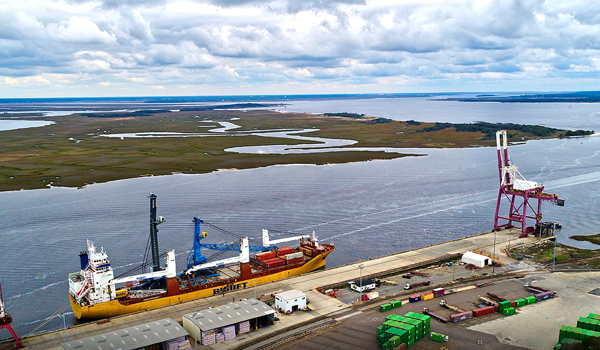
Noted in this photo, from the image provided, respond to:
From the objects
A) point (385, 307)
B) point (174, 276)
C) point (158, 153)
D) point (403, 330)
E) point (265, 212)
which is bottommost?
point (385, 307)

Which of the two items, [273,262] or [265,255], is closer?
[273,262]

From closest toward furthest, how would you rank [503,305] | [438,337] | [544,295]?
[438,337] → [503,305] → [544,295]

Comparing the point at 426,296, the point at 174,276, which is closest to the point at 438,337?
the point at 426,296

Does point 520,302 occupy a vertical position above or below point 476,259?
below

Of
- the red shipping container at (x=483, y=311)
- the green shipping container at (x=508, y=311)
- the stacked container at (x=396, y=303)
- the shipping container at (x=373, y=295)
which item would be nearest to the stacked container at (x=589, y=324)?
the green shipping container at (x=508, y=311)

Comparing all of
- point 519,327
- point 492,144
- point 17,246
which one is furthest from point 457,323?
point 492,144

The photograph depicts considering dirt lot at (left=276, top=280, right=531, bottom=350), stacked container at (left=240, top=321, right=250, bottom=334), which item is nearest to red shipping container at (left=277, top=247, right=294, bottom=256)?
dirt lot at (left=276, top=280, right=531, bottom=350)

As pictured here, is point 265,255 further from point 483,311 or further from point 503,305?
point 503,305
